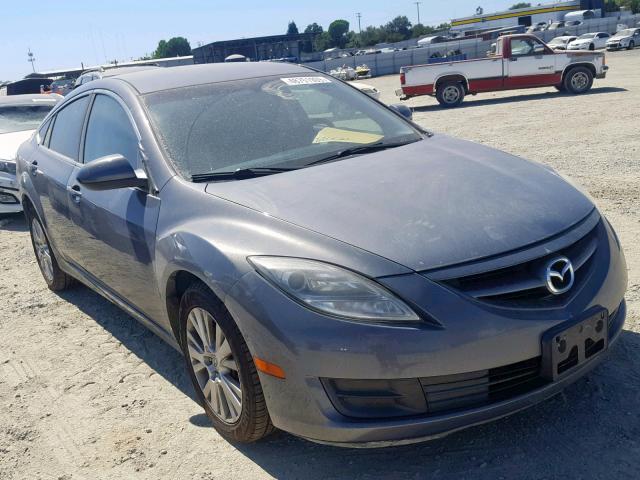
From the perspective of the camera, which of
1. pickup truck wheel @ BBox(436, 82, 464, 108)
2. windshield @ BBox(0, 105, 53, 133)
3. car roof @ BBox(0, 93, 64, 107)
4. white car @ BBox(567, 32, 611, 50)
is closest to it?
windshield @ BBox(0, 105, 53, 133)

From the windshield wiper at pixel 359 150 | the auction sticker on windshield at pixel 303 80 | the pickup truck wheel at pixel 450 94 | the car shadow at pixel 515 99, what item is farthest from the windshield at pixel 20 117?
the pickup truck wheel at pixel 450 94

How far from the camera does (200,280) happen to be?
2.91 meters

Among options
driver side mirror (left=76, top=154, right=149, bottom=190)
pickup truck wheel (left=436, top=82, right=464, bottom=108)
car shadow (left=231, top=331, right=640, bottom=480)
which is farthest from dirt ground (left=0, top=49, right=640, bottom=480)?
pickup truck wheel (left=436, top=82, right=464, bottom=108)

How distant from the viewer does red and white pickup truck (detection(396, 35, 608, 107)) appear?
18.5 meters

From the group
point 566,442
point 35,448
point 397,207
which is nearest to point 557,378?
point 566,442

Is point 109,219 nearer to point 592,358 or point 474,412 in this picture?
point 474,412

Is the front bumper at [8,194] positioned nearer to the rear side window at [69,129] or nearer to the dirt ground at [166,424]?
the dirt ground at [166,424]

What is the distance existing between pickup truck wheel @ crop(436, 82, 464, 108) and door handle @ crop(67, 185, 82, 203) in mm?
15899

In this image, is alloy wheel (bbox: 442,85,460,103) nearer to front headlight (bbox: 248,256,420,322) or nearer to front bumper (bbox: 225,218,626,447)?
front bumper (bbox: 225,218,626,447)

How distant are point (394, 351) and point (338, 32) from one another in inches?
5272

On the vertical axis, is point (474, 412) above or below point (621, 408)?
above

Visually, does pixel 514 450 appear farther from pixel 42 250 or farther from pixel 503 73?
pixel 503 73

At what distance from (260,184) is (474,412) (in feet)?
4.69

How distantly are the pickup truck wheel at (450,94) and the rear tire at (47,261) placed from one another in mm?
15032
